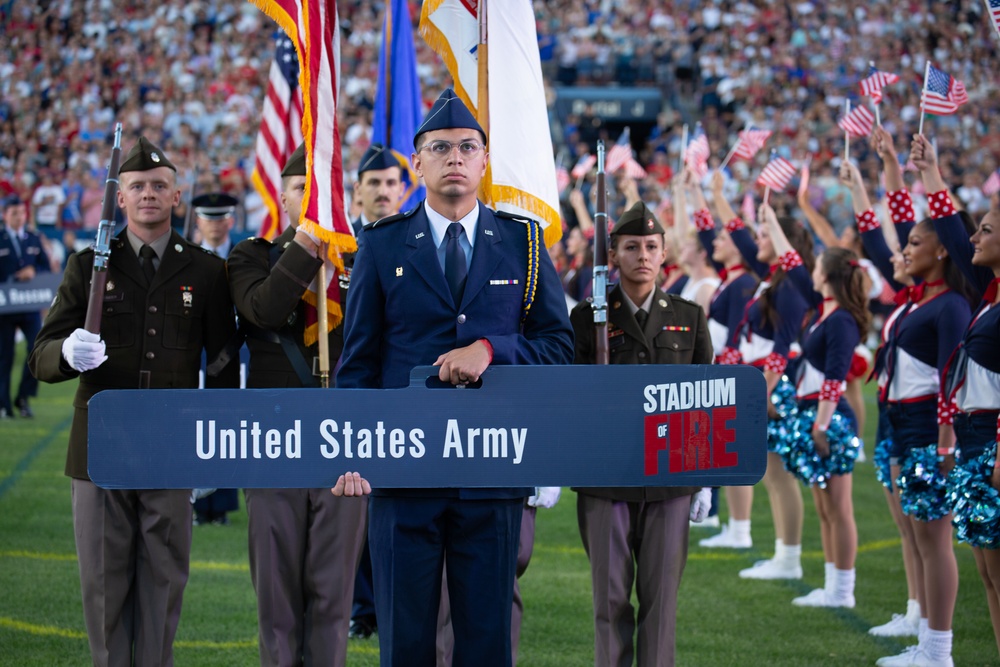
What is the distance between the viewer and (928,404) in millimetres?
6012

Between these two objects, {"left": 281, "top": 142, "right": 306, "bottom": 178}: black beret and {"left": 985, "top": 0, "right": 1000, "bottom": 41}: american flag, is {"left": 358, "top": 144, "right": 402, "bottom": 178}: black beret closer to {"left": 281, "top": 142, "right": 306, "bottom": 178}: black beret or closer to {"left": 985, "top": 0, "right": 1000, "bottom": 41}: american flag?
{"left": 281, "top": 142, "right": 306, "bottom": 178}: black beret

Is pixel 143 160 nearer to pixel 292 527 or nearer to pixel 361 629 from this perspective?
pixel 292 527

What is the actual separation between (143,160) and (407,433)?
1981 millimetres

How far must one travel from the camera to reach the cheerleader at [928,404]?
18.7ft

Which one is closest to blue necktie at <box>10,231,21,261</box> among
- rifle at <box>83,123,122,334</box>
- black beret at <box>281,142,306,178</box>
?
black beret at <box>281,142,306,178</box>

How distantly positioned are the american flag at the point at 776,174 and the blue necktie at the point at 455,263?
544cm

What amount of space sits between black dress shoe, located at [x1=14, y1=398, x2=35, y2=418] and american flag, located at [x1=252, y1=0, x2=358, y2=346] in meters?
9.81

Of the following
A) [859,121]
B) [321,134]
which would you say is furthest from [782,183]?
[321,134]

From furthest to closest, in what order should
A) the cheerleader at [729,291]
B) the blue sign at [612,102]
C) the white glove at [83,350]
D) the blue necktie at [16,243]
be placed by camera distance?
the blue sign at [612,102], the blue necktie at [16,243], the cheerleader at [729,291], the white glove at [83,350]

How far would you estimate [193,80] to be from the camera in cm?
2542

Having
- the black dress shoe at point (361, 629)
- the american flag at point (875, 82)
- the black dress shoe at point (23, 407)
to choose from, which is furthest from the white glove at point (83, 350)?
the black dress shoe at point (23, 407)

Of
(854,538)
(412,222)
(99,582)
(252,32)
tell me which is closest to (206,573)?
(99,582)

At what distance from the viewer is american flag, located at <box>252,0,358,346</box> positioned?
4922 mm

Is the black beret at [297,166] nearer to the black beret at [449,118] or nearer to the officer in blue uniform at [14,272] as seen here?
the black beret at [449,118]
